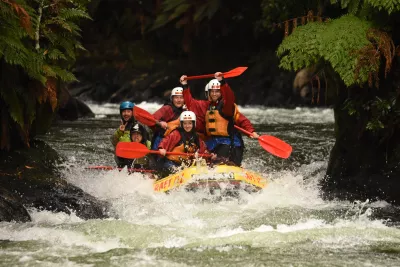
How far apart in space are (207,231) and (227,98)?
10.3ft

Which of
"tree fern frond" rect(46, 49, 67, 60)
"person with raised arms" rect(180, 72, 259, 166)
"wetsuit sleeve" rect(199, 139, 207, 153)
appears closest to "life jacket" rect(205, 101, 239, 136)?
"person with raised arms" rect(180, 72, 259, 166)

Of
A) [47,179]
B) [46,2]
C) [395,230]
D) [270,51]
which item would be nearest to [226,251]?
[395,230]

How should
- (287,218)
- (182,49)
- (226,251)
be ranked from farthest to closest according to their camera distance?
(182,49) < (287,218) < (226,251)

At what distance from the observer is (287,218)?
7.01 m

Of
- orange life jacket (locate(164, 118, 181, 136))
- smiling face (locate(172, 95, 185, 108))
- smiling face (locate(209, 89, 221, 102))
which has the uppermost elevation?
smiling face (locate(209, 89, 221, 102))

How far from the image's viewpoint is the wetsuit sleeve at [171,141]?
9195 mm

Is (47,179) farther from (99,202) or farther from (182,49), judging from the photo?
(182,49)

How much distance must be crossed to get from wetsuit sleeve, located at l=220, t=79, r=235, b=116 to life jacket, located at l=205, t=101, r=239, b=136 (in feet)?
0.25

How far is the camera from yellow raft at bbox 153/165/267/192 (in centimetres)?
806

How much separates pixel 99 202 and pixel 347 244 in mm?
2747

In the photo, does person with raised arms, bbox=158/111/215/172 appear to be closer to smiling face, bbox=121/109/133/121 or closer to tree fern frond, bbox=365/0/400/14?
smiling face, bbox=121/109/133/121

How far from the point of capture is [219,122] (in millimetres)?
9539

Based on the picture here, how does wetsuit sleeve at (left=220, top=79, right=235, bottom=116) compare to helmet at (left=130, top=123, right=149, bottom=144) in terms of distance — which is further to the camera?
helmet at (left=130, top=123, right=149, bottom=144)

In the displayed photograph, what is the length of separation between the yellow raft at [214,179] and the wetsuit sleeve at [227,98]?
4.31 ft
